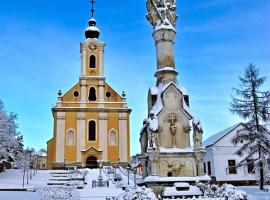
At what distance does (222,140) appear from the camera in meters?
38.2

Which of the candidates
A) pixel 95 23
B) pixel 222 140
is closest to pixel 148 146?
pixel 222 140

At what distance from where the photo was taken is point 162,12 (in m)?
19.6

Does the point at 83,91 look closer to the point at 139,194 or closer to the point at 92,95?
the point at 92,95

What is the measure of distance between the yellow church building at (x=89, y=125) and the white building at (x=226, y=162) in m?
15.0

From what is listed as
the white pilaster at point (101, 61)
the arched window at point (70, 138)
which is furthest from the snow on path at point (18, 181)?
the white pilaster at point (101, 61)

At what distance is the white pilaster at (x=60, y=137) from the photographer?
159ft

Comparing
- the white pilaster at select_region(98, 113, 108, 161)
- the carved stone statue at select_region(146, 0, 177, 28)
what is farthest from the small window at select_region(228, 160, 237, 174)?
the carved stone statue at select_region(146, 0, 177, 28)

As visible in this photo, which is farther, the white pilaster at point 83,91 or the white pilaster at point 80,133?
the white pilaster at point 83,91

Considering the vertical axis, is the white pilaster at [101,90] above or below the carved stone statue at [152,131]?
above

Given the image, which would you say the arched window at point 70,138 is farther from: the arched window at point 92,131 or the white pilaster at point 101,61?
the white pilaster at point 101,61

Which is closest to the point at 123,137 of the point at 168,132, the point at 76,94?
the point at 76,94

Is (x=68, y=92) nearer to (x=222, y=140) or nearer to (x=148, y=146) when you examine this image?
(x=222, y=140)

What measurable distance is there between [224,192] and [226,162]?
2442 cm

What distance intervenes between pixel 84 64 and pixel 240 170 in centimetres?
2675
